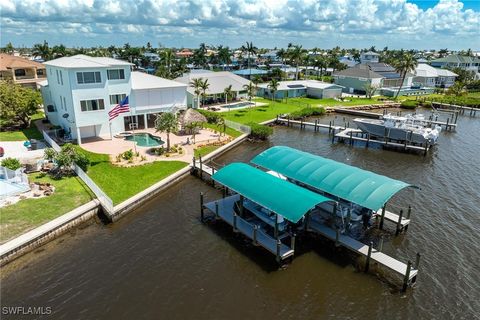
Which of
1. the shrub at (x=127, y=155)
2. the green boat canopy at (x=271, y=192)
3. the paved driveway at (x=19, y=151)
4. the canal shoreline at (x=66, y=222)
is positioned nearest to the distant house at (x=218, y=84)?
the shrub at (x=127, y=155)

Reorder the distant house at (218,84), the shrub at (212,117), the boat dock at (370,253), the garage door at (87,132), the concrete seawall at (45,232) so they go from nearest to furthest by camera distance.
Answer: the boat dock at (370,253)
the concrete seawall at (45,232)
the garage door at (87,132)
the shrub at (212,117)
the distant house at (218,84)

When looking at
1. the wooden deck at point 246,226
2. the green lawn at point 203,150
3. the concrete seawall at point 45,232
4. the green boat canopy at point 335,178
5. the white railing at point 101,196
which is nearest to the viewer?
the concrete seawall at point 45,232

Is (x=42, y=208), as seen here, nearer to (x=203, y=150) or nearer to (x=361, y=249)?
(x=203, y=150)

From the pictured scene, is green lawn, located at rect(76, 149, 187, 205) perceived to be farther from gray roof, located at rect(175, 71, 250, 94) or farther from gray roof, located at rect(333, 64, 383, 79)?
gray roof, located at rect(333, 64, 383, 79)

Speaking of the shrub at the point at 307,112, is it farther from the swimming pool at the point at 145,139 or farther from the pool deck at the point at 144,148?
the swimming pool at the point at 145,139

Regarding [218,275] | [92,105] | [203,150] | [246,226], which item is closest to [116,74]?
[92,105]

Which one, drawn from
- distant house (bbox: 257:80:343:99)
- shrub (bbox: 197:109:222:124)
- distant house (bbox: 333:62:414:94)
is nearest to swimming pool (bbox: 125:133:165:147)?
shrub (bbox: 197:109:222:124)
